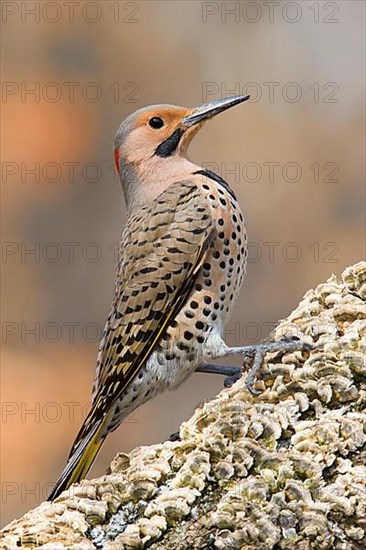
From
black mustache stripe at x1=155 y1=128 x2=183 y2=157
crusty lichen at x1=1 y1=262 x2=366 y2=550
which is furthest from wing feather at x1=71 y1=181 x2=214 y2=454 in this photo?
crusty lichen at x1=1 y1=262 x2=366 y2=550

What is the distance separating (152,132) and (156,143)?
0.14ft

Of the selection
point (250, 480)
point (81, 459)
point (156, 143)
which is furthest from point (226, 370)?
point (250, 480)

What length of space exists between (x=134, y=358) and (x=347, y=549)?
1507 mm

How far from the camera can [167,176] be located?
3721 mm

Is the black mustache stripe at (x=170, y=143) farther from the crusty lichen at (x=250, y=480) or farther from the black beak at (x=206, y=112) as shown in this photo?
the crusty lichen at (x=250, y=480)

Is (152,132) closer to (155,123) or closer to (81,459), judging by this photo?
(155,123)

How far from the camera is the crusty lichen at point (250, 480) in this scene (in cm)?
184

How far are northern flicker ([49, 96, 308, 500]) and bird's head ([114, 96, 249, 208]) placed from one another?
65 mm

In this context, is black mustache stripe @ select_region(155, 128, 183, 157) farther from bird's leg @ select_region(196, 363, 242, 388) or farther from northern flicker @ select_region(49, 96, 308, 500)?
bird's leg @ select_region(196, 363, 242, 388)

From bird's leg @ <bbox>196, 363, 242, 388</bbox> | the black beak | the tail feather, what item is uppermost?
the black beak

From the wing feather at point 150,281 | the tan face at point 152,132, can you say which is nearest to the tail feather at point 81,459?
the wing feather at point 150,281

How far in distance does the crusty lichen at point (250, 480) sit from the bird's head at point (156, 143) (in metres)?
1.56

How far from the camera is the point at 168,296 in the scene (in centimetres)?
335

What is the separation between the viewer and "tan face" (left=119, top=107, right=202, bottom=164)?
375cm
